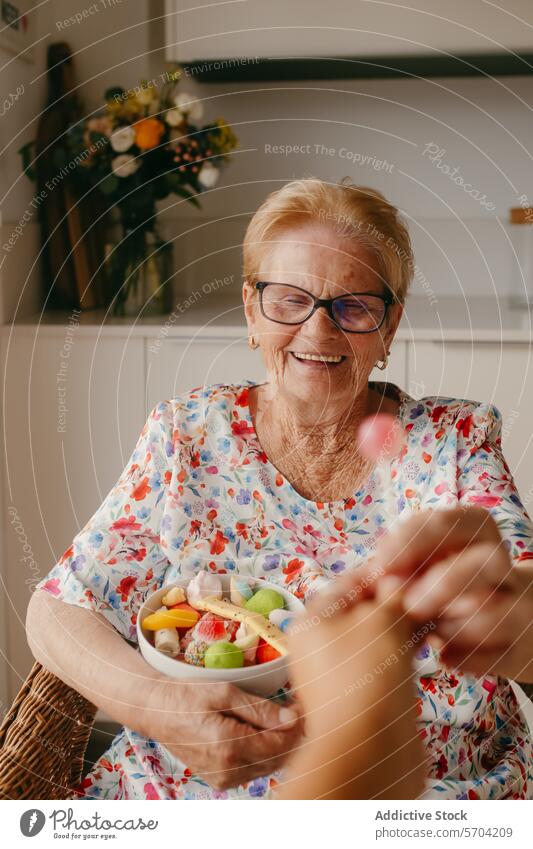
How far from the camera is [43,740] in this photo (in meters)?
0.68

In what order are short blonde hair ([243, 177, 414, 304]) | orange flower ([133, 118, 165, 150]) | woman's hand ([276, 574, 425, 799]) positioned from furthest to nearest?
orange flower ([133, 118, 165, 150]) < short blonde hair ([243, 177, 414, 304]) < woman's hand ([276, 574, 425, 799])

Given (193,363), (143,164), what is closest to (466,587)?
(193,363)

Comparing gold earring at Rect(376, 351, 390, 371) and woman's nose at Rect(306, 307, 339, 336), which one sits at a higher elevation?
woman's nose at Rect(306, 307, 339, 336)

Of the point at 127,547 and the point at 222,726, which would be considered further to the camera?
the point at 127,547

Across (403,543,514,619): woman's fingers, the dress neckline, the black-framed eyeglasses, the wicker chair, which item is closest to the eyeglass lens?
the black-framed eyeglasses

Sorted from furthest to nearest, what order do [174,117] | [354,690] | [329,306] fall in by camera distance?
[174,117], [329,306], [354,690]

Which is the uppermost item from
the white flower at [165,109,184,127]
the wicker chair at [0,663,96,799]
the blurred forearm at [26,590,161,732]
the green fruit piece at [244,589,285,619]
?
the white flower at [165,109,184,127]

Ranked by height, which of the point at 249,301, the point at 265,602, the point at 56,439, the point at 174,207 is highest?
the point at 174,207

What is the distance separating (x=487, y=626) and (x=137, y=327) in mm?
419

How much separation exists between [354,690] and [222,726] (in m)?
0.10

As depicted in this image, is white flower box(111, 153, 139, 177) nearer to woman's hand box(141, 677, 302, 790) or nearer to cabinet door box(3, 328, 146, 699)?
cabinet door box(3, 328, 146, 699)

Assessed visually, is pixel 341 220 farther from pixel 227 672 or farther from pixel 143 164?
pixel 227 672

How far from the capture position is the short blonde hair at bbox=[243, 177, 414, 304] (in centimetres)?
65

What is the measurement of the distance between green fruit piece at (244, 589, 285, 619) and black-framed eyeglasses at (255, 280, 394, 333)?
0.22 metres
